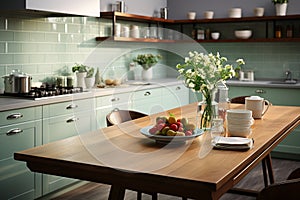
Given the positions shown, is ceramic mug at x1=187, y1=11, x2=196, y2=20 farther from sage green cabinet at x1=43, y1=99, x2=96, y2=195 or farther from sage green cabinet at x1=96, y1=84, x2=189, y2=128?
sage green cabinet at x1=43, y1=99, x2=96, y2=195

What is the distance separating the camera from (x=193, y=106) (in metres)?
4.22

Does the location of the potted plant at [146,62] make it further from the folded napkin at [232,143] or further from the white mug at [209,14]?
the folded napkin at [232,143]

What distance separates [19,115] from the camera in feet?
12.3

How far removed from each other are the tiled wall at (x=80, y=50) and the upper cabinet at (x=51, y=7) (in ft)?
0.74

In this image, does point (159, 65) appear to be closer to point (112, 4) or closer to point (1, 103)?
point (112, 4)

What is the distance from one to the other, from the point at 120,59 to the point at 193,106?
2.18 m

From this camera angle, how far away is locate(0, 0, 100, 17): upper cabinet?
404cm

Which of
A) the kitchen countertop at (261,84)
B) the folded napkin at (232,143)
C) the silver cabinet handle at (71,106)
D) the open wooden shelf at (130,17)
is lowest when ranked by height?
the folded napkin at (232,143)

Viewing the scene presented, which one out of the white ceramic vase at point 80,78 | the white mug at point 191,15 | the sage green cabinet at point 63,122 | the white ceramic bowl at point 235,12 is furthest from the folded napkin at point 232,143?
the white mug at point 191,15

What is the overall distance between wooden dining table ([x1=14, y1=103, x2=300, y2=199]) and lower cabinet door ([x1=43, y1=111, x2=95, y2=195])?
128cm

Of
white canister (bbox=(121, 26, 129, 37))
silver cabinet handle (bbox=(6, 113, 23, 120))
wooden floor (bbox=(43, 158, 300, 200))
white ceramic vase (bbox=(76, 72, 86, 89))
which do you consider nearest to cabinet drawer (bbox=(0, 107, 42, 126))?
silver cabinet handle (bbox=(6, 113, 23, 120))

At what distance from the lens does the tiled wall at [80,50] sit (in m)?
4.52

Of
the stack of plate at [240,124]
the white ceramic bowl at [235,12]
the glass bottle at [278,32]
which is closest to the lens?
the stack of plate at [240,124]

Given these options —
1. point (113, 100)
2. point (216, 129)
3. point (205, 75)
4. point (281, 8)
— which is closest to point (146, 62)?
point (113, 100)
